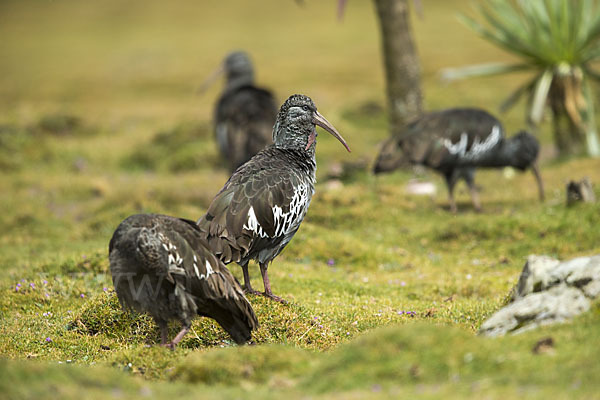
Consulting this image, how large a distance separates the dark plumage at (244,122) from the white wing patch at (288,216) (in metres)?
6.57

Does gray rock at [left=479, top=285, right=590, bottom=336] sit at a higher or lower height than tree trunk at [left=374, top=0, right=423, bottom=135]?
lower

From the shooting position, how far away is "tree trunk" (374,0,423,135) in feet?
66.6

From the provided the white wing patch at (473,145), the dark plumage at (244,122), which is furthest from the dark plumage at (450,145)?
the dark plumage at (244,122)

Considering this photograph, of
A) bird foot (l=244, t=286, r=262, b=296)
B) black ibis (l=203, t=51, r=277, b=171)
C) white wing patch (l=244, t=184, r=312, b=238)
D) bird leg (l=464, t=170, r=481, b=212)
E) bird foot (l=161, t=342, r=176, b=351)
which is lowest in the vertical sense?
bird leg (l=464, t=170, r=481, b=212)

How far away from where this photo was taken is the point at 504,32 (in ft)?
67.6

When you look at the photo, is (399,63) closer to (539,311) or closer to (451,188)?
(451,188)

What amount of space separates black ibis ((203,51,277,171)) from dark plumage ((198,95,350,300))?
5.96m

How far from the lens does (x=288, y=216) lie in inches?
364

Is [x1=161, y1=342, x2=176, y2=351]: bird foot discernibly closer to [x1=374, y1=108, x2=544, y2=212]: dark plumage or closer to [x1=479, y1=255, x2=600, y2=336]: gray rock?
[x1=479, y1=255, x2=600, y2=336]: gray rock

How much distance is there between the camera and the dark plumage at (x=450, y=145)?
51.6 feet

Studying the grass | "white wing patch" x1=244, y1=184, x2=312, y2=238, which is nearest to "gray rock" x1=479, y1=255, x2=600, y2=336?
the grass

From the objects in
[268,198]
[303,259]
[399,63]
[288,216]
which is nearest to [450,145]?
[303,259]

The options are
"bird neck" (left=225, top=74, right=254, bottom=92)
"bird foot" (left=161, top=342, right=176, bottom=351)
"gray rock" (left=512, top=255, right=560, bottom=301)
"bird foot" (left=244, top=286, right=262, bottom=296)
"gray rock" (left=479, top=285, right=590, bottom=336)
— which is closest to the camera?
"gray rock" (left=479, top=285, right=590, bottom=336)

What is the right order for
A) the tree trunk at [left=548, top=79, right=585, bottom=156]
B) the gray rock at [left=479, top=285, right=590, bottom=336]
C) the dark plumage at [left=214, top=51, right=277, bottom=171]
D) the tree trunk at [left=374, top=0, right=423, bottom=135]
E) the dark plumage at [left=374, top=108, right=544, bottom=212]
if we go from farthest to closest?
1. the tree trunk at [left=374, top=0, right=423, bottom=135]
2. the tree trunk at [left=548, top=79, right=585, bottom=156]
3. the dark plumage at [left=214, top=51, right=277, bottom=171]
4. the dark plumage at [left=374, top=108, right=544, bottom=212]
5. the gray rock at [left=479, top=285, right=590, bottom=336]
